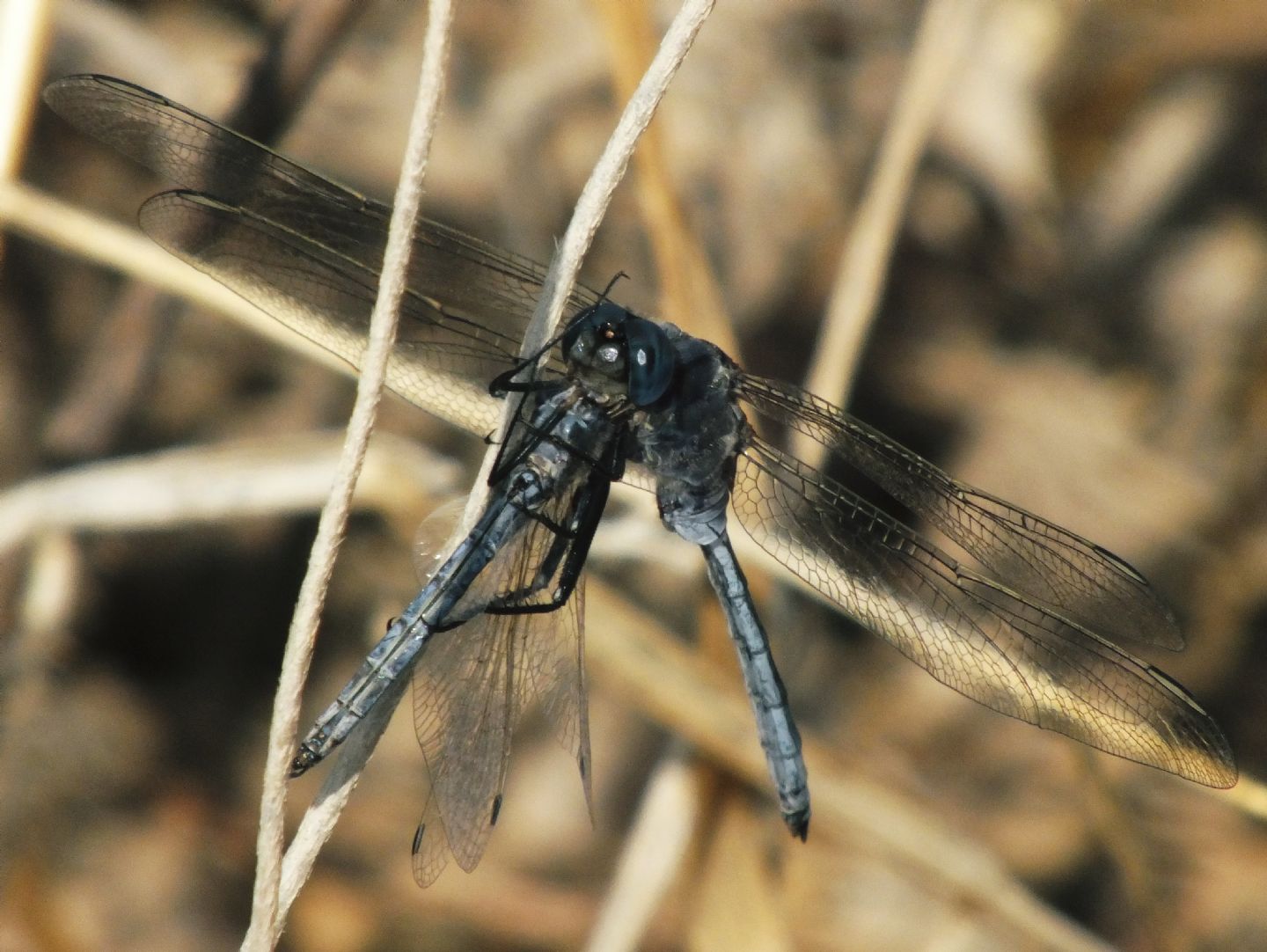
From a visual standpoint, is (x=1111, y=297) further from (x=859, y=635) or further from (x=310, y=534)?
(x=310, y=534)

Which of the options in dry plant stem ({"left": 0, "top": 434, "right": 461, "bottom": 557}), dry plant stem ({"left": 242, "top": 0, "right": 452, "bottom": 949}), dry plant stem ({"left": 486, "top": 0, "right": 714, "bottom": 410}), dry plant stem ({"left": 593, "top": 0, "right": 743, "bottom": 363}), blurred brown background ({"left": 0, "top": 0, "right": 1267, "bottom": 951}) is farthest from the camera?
blurred brown background ({"left": 0, "top": 0, "right": 1267, "bottom": 951})

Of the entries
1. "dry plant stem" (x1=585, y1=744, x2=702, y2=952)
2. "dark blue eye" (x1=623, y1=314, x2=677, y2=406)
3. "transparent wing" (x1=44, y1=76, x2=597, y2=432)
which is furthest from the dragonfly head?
"dry plant stem" (x1=585, y1=744, x2=702, y2=952)

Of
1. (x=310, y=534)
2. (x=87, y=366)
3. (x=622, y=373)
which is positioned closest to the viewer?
(x=622, y=373)

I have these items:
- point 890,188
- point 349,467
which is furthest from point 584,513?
point 890,188

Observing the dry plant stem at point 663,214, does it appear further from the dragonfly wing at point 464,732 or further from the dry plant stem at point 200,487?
the dragonfly wing at point 464,732

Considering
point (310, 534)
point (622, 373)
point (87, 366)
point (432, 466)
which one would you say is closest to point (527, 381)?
point (622, 373)

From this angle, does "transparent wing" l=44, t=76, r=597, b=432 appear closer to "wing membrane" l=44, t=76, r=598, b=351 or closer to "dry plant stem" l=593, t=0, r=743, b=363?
"wing membrane" l=44, t=76, r=598, b=351

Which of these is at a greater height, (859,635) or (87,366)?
(859,635)
